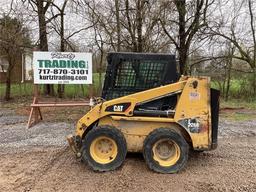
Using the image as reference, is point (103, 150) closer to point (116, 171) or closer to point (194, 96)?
point (116, 171)

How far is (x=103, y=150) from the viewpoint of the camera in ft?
16.6

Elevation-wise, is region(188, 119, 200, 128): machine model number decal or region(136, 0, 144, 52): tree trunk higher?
region(136, 0, 144, 52): tree trunk

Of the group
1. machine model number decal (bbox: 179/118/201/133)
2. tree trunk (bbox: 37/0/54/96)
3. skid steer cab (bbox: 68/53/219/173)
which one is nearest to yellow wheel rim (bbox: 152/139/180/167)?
skid steer cab (bbox: 68/53/219/173)

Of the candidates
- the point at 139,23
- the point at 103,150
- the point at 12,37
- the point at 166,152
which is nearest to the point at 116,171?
the point at 103,150

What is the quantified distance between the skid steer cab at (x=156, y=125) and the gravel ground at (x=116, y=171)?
247mm

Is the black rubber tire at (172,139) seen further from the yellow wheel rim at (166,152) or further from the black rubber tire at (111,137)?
the black rubber tire at (111,137)

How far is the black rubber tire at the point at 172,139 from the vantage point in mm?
4895

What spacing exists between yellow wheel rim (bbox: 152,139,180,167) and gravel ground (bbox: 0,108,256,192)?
0.68 feet

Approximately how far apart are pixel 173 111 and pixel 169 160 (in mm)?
714

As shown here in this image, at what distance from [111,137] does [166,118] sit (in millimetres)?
851

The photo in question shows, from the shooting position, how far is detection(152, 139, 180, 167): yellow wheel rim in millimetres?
4938

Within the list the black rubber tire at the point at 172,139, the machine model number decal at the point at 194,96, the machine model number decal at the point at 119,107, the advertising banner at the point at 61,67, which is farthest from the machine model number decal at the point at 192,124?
the advertising banner at the point at 61,67

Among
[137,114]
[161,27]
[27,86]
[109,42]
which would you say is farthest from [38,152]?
[27,86]

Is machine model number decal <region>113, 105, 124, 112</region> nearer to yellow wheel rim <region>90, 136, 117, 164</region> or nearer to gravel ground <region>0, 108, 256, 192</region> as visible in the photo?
yellow wheel rim <region>90, 136, 117, 164</region>
